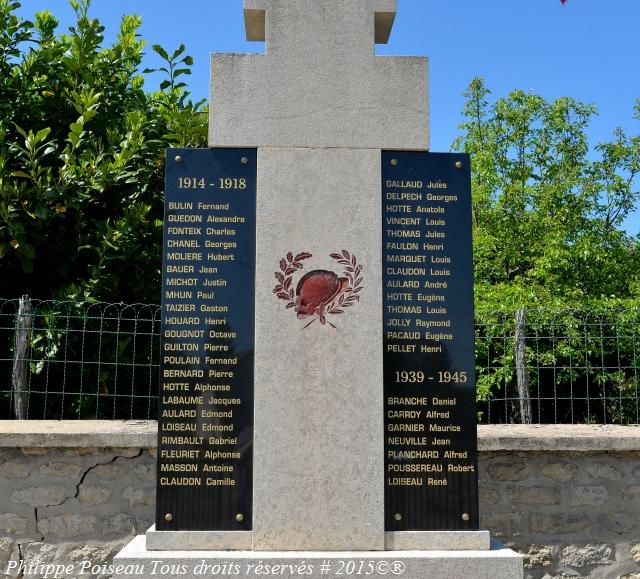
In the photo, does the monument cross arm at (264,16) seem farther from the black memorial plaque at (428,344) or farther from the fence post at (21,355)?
the fence post at (21,355)

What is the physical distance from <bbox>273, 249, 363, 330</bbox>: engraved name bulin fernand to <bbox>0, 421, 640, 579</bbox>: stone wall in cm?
189

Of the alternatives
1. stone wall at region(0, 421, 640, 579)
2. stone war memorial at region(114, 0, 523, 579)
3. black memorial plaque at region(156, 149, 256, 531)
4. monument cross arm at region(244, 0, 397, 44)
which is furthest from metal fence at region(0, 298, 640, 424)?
monument cross arm at region(244, 0, 397, 44)

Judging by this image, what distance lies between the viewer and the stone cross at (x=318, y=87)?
361 centimetres

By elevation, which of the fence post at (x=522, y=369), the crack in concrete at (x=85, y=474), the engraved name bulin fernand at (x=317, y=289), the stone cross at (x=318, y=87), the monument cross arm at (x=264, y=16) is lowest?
the crack in concrete at (x=85, y=474)

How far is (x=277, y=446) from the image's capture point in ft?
11.3

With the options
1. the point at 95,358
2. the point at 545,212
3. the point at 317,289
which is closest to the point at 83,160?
the point at 95,358

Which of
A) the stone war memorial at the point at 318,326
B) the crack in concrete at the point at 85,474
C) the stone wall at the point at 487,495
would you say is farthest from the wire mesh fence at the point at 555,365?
the crack in concrete at the point at 85,474

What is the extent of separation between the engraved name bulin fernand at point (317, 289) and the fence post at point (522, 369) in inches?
99.7

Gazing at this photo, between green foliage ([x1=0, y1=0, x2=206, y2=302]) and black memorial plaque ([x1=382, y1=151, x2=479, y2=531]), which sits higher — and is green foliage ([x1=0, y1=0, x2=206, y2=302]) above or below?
above

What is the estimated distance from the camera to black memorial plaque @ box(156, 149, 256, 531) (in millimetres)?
3461

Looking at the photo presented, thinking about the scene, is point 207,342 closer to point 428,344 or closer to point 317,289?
point 317,289

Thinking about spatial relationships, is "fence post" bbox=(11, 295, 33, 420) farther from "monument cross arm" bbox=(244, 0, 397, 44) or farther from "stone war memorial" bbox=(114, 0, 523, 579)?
"monument cross arm" bbox=(244, 0, 397, 44)

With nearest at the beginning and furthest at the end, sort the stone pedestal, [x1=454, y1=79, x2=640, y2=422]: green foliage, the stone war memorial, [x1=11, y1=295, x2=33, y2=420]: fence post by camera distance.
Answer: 1. the stone pedestal
2. the stone war memorial
3. [x1=11, y1=295, x2=33, y2=420]: fence post
4. [x1=454, y1=79, x2=640, y2=422]: green foliage

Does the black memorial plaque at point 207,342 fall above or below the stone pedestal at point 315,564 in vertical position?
above
